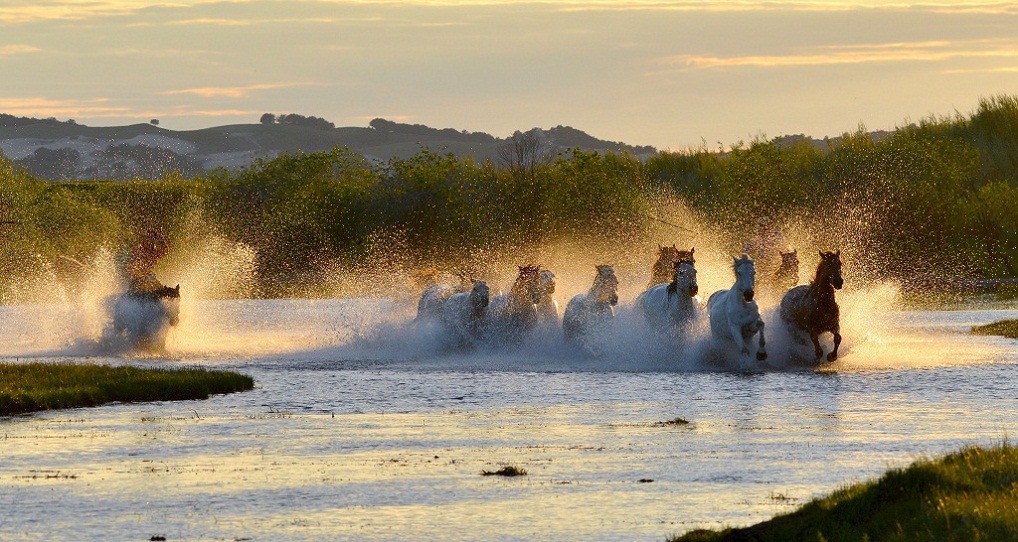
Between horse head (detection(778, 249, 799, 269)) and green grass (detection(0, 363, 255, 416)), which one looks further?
horse head (detection(778, 249, 799, 269))

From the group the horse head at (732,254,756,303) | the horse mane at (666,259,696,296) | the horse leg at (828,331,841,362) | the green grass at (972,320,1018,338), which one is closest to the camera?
the horse head at (732,254,756,303)

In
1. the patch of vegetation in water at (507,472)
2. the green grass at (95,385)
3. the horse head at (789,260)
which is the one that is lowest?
the patch of vegetation in water at (507,472)

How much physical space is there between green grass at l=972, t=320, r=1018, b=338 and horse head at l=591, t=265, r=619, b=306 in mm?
10684

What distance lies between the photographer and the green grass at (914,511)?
12305 mm

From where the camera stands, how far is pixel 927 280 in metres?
71.1

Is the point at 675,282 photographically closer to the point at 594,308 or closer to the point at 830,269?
the point at 594,308

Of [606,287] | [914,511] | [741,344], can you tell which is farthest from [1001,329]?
[914,511]

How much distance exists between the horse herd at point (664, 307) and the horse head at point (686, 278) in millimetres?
19

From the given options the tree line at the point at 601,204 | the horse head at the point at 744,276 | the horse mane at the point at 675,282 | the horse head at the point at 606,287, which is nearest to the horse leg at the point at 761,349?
the horse head at the point at 744,276

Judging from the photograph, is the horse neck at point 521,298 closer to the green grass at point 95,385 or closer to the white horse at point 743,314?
the white horse at point 743,314

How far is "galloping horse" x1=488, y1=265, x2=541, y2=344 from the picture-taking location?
3478 centimetres

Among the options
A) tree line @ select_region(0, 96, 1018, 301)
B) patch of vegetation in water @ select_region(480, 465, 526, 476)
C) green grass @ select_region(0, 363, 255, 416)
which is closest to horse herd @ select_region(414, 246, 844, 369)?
green grass @ select_region(0, 363, 255, 416)

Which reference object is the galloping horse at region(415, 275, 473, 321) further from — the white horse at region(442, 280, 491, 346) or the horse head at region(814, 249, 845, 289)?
the horse head at region(814, 249, 845, 289)

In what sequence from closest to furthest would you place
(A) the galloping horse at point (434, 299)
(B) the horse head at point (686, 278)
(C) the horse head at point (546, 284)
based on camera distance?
(B) the horse head at point (686, 278) → (C) the horse head at point (546, 284) → (A) the galloping horse at point (434, 299)
